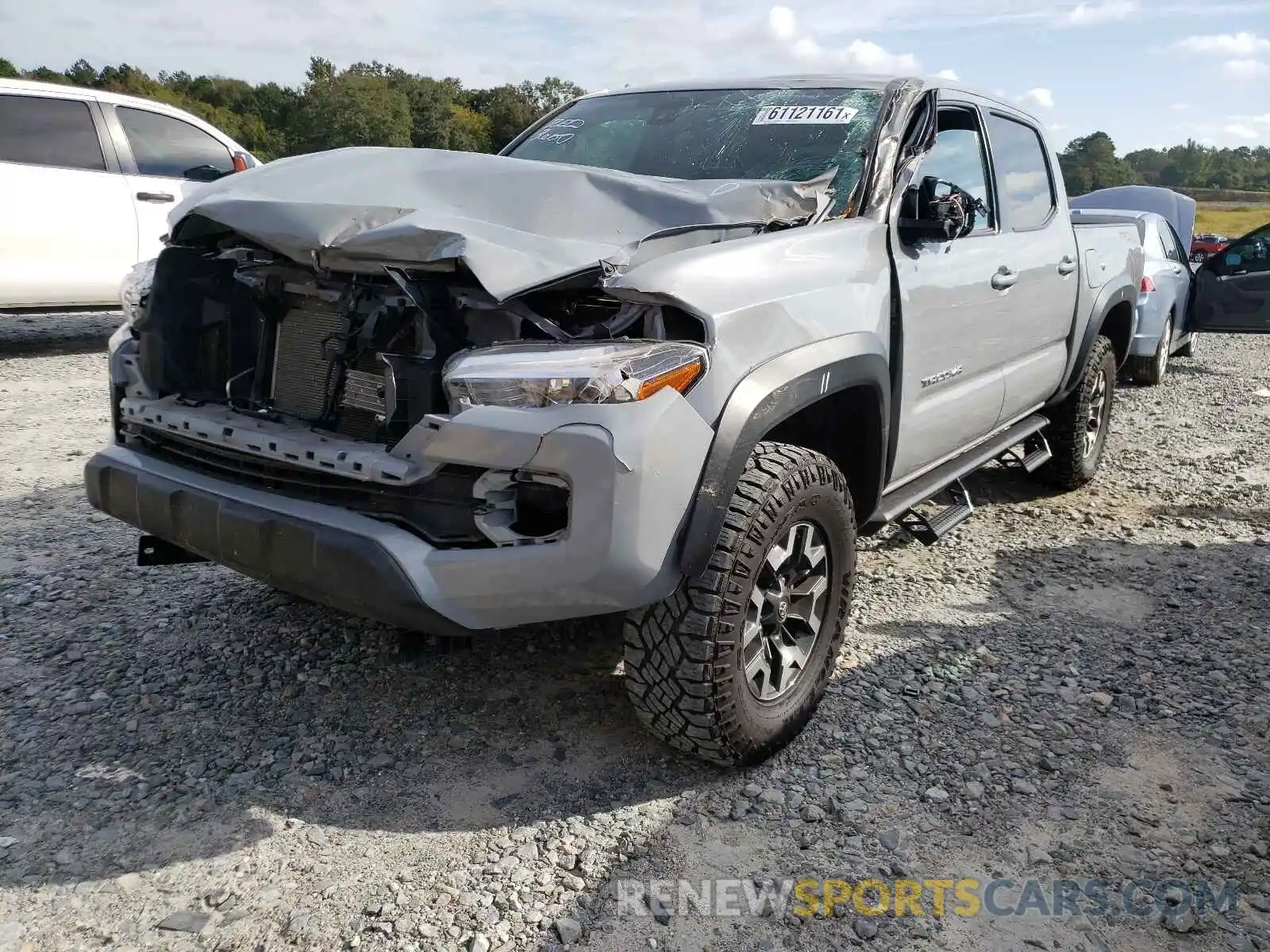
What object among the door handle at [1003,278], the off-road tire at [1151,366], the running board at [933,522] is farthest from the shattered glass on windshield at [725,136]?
the off-road tire at [1151,366]

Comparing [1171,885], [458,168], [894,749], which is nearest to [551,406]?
[458,168]

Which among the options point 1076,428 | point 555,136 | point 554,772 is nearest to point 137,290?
point 555,136

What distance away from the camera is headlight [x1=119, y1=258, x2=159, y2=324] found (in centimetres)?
288

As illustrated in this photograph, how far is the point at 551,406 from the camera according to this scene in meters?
2.10

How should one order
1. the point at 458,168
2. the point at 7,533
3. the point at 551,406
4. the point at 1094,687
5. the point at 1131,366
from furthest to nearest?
the point at 1131,366 < the point at 7,533 < the point at 1094,687 < the point at 458,168 < the point at 551,406

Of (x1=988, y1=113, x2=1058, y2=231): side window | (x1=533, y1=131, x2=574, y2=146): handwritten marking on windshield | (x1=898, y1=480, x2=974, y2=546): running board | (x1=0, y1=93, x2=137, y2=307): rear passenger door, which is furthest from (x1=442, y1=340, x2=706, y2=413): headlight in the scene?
(x1=0, y1=93, x2=137, y2=307): rear passenger door

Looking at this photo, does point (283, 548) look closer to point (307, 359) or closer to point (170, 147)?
point (307, 359)

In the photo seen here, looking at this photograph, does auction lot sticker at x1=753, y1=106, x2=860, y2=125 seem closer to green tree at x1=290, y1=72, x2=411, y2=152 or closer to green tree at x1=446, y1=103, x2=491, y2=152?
green tree at x1=446, y1=103, x2=491, y2=152

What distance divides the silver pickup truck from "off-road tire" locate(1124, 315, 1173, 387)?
20.7 feet

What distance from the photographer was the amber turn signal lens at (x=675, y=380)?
213 centimetres

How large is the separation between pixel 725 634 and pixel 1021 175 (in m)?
2.91

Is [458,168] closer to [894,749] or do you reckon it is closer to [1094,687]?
[894,749]

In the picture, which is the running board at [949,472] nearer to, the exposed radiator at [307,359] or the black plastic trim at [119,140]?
the exposed radiator at [307,359]

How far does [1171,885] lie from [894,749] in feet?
2.42
